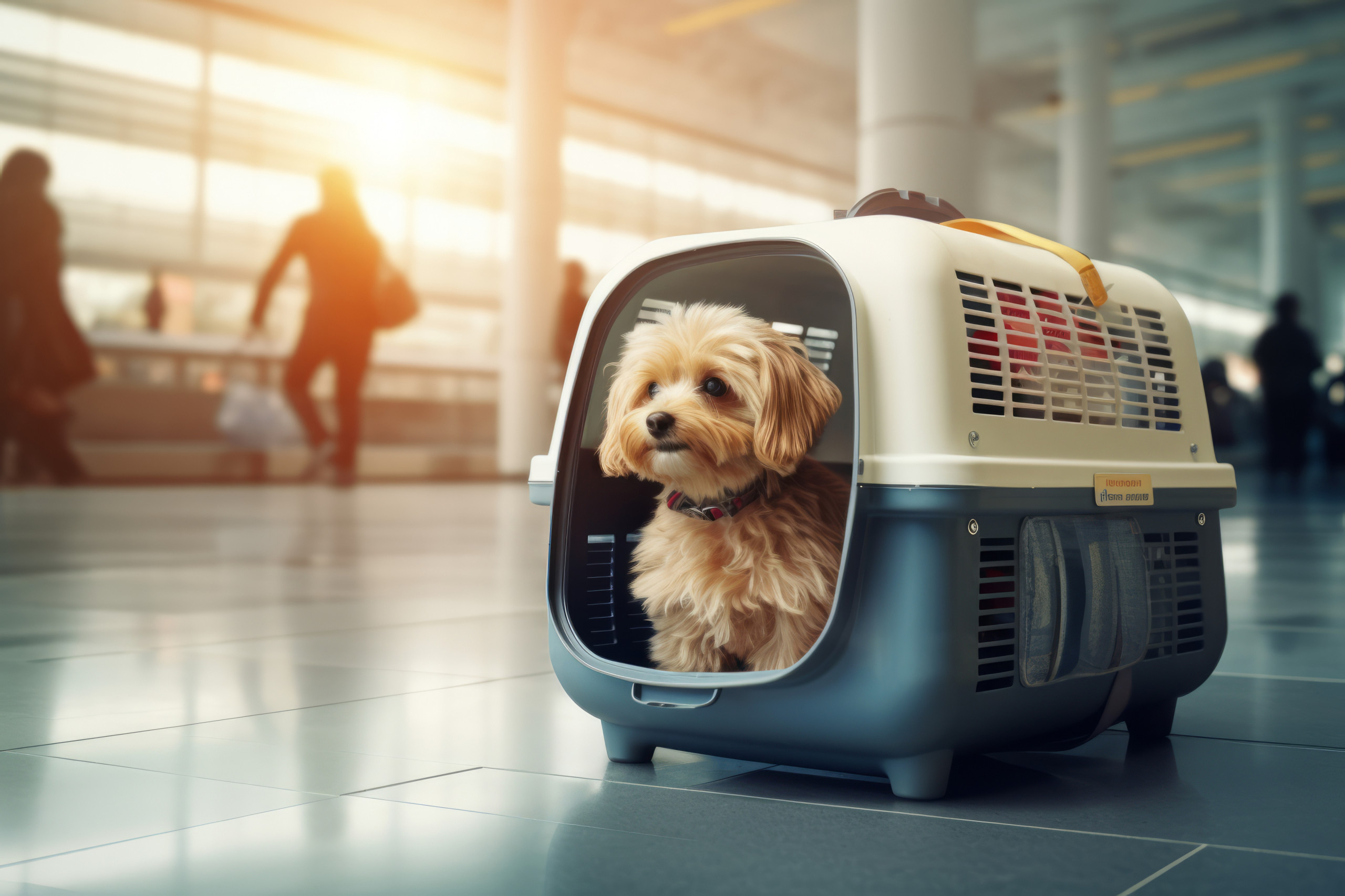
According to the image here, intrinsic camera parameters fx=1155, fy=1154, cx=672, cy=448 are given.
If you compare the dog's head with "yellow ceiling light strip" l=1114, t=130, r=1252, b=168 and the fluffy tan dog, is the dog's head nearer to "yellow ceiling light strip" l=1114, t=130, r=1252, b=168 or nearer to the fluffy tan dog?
the fluffy tan dog

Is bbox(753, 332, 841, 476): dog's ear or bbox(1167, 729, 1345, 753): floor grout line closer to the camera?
Result: bbox(753, 332, 841, 476): dog's ear

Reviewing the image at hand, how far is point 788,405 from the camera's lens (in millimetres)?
1742

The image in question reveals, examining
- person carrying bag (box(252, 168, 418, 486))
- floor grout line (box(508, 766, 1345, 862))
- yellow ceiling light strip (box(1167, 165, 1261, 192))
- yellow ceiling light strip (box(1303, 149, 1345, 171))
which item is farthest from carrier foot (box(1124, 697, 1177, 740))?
yellow ceiling light strip (box(1167, 165, 1261, 192))

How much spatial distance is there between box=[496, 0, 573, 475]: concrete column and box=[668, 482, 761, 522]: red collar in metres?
13.0

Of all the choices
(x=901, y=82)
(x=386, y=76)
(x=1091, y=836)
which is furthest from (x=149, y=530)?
(x=386, y=76)

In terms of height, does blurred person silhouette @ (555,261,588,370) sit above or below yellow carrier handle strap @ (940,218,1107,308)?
above

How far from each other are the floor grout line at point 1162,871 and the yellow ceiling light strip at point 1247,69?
2145cm

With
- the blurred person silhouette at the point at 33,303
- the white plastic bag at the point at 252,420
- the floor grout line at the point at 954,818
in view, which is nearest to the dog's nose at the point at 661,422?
the floor grout line at the point at 954,818

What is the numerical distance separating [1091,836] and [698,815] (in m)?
0.48

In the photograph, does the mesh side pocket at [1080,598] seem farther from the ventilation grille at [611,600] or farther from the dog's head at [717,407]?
the ventilation grille at [611,600]

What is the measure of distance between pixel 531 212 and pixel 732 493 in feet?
44.1

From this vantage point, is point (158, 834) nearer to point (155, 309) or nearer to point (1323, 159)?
point (155, 309)

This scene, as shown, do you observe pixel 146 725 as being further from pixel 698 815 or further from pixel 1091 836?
pixel 1091 836

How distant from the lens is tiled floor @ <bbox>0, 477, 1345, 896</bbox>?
1.26m
